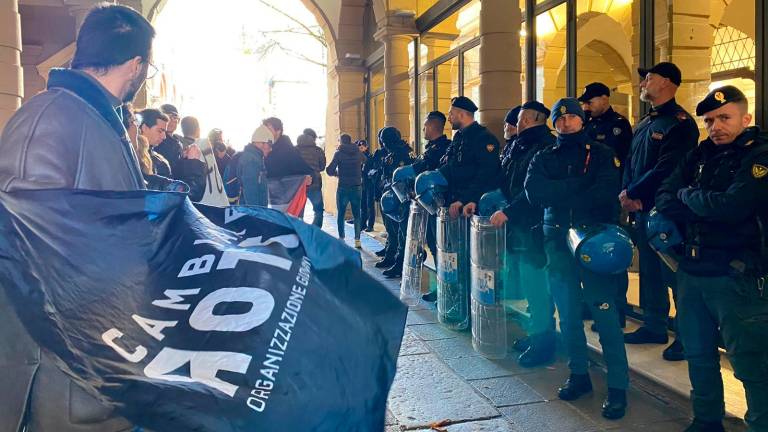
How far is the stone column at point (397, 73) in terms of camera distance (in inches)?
471

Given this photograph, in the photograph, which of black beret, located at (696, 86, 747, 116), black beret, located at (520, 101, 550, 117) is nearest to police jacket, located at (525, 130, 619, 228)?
black beret, located at (696, 86, 747, 116)

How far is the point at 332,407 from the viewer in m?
1.55

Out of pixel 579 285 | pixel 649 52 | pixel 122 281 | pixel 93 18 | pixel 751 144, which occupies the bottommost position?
pixel 579 285

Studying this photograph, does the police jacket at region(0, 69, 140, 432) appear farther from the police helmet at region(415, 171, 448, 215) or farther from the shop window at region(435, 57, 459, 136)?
the shop window at region(435, 57, 459, 136)

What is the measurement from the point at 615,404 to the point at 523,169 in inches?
79.7

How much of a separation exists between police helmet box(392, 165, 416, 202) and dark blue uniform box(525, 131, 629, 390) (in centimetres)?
262

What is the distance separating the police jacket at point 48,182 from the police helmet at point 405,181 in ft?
17.0

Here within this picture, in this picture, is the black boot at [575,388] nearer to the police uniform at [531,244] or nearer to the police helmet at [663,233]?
the police uniform at [531,244]

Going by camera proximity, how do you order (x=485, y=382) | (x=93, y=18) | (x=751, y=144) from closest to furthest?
(x=93, y=18), (x=751, y=144), (x=485, y=382)

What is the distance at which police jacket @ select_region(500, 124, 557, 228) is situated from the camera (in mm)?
4932

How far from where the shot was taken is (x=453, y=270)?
5.79m

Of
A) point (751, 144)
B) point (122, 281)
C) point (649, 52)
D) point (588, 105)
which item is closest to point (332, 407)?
point (122, 281)

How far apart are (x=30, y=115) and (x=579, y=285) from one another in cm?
351

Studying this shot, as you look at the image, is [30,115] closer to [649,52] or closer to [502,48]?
[649,52]
